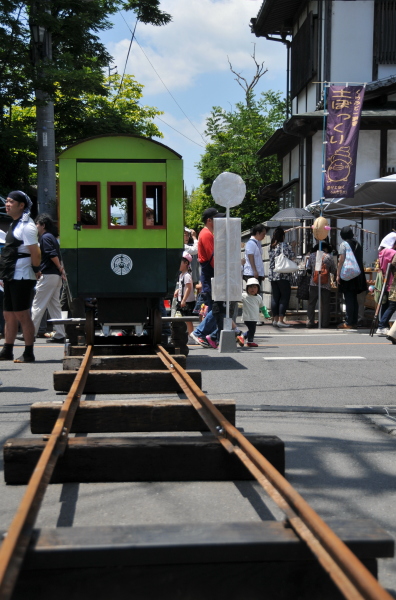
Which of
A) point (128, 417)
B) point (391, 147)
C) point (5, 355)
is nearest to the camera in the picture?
point (128, 417)

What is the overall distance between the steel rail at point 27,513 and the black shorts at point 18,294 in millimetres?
4663

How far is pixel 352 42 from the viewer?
845 inches

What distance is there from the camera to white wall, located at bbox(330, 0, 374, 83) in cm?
2127

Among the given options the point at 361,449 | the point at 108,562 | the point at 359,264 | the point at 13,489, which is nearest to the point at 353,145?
the point at 359,264

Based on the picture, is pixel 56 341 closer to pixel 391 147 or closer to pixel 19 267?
pixel 19 267

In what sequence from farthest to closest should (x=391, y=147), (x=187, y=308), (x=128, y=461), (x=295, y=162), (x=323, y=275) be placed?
1. (x=295, y=162)
2. (x=391, y=147)
3. (x=323, y=275)
4. (x=187, y=308)
5. (x=128, y=461)

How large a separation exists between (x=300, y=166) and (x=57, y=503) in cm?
1922

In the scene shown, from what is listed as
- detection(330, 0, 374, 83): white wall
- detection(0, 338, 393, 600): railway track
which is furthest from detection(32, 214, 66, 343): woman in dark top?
detection(330, 0, 374, 83): white wall

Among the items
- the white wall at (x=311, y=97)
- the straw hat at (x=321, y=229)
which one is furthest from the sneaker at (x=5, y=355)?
the white wall at (x=311, y=97)

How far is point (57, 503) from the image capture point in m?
3.96

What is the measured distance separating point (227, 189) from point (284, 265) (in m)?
3.66

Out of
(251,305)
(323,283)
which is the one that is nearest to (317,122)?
(323,283)

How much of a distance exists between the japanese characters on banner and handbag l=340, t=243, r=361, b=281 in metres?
1.78

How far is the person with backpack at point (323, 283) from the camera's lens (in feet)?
51.6
